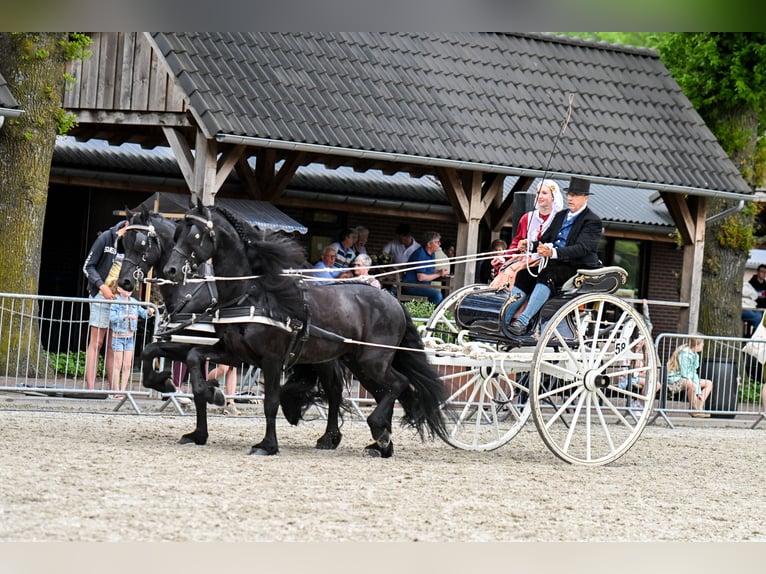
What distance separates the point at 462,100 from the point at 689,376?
5.42m

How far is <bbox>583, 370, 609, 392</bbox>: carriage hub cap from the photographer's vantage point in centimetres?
980

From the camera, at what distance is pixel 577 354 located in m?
9.81

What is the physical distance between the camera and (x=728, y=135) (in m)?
21.1

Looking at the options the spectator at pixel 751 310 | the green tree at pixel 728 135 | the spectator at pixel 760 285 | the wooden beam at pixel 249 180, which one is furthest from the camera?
the spectator at pixel 751 310

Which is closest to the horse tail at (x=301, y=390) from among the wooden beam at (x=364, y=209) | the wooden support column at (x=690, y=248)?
the wooden beam at (x=364, y=209)

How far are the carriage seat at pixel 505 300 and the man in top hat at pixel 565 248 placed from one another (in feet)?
0.23

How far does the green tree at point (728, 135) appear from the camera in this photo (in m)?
20.3


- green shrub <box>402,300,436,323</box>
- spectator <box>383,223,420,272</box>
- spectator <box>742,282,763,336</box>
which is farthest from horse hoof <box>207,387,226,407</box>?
spectator <box>742,282,763,336</box>

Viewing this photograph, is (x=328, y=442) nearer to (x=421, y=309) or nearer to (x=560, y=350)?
(x=560, y=350)

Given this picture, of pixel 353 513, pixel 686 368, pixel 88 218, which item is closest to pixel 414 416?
pixel 353 513

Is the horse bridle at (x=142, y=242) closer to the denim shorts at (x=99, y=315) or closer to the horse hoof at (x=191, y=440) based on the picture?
the horse hoof at (x=191, y=440)

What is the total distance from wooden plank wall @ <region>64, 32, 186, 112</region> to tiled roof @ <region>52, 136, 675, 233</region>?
158 cm

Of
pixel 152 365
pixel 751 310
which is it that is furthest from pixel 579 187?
pixel 751 310

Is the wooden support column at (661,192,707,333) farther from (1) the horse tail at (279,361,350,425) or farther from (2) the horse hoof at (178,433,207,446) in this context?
(2) the horse hoof at (178,433,207,446)
